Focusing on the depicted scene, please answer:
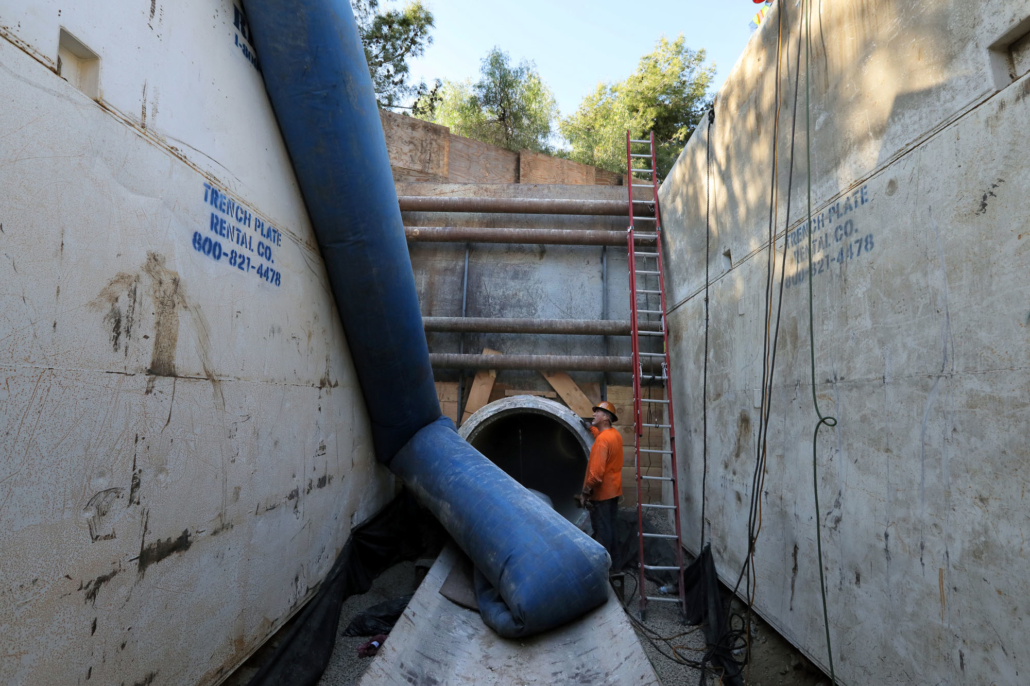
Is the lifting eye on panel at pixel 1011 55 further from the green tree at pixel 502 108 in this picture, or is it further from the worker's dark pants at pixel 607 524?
the green tree at pixel 502 108

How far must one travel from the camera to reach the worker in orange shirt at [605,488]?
556 cm

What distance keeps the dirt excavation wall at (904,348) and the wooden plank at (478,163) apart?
236 inches

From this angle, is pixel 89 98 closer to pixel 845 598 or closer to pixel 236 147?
pixel 236 147

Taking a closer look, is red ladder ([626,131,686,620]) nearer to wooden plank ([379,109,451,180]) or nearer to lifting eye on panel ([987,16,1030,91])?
wooden plank ([379,109,451,180])

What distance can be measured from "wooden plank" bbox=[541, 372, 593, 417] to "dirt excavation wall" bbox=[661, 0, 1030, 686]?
2836mm

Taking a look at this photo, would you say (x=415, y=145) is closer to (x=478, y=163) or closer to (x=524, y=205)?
(x=478, y=163)

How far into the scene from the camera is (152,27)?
2.64 meters

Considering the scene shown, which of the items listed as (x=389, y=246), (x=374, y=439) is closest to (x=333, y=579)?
(x=374, y=439)

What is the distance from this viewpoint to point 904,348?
2605mm

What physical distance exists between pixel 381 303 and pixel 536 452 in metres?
4.36

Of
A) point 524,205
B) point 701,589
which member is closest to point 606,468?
point 701,589

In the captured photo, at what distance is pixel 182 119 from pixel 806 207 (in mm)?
3684

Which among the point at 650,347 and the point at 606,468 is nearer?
the point at 606,468

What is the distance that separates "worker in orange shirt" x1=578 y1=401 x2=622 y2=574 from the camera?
5562mm
